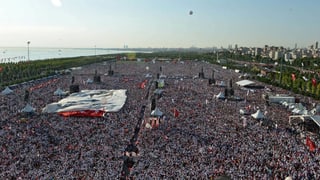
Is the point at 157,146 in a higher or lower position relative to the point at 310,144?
lower

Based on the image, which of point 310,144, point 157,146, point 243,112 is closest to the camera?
point 157,146

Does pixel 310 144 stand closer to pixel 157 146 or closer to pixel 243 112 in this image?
pixel 157 146

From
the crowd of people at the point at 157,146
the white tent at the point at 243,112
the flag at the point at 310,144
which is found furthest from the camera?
the white tent at the point at 243,112

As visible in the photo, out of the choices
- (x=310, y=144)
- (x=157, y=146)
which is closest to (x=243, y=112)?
(x=310, y=144)

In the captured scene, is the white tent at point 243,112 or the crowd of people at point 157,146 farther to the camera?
the white tent at point 243,112

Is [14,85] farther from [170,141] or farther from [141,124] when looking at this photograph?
[170,141]

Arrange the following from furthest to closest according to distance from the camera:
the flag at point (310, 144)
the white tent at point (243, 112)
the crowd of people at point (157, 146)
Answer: the white tent at point (243, 112) → the flag at point (310, 144) → the crowd of people at point (157, 146)

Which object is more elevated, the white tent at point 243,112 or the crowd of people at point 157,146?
the white tent at point 243,112

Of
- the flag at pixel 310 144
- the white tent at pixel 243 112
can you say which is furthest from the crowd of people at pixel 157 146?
the white tent at pixel 243 112

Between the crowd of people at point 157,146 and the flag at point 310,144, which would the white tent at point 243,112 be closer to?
the crowd of people at point 157,146

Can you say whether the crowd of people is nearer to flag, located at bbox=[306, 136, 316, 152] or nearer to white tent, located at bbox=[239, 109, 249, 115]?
flag, located at bbox=[306, 136, 316, 152]

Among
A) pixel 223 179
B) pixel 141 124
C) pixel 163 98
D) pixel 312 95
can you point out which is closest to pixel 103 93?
pixel 163 98

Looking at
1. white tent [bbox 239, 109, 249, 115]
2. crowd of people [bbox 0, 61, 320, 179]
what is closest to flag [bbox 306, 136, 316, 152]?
crowd of people [bbox 0, 61, 320, 179]
